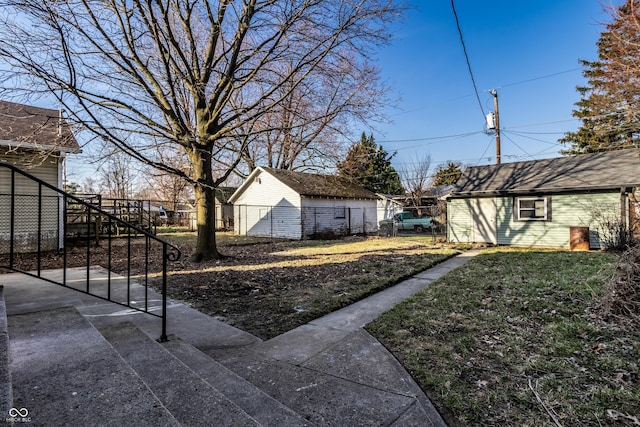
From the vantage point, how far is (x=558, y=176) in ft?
43.1

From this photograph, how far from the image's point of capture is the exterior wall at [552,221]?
11688 millimetres

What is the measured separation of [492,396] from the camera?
103 inches

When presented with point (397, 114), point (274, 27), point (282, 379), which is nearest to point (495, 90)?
point (397, 114)

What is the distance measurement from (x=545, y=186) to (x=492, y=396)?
1286cm

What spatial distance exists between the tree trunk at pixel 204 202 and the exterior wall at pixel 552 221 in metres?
11.2

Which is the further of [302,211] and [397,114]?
[302,211]

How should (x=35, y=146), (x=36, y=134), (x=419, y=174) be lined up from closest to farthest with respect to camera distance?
(x=36, y=134)
(x=35, y=146)
(x=419, y=174)

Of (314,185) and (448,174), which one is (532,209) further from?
(448,174)

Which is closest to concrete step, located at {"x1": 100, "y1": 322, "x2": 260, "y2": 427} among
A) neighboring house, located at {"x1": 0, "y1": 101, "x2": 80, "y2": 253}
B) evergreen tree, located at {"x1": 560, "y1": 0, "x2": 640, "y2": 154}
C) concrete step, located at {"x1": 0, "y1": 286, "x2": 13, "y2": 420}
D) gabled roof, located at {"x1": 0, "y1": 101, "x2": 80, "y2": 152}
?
concrete step, located at {"x1": 0, "y1": 286, "x2": 13, "y2": 420}

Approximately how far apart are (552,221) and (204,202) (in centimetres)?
1329

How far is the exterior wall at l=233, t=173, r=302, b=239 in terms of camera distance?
1856cm

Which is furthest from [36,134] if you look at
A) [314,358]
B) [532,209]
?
[532,209]

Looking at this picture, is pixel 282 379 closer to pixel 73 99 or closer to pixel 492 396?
pixel 492 396

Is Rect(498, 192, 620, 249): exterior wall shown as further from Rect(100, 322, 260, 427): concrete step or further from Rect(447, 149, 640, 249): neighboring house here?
Rect(100, 322, 260, 427): concrete step
